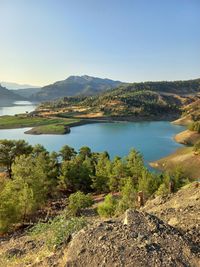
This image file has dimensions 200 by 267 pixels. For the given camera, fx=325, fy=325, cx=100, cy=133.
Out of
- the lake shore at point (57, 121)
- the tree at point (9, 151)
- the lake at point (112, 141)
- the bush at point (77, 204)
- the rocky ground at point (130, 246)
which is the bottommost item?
the lake at point (112, 141)

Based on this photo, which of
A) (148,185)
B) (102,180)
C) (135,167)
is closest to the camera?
(148,185)

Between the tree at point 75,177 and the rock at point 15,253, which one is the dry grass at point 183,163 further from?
the rock at point 15,253

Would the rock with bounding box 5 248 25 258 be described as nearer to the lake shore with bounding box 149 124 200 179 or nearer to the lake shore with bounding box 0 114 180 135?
the lake shore with bounding box 149 124 200 179

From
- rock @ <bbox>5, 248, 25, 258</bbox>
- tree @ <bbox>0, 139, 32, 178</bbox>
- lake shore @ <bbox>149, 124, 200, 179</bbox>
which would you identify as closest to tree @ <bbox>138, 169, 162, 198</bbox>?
rock @ <bbox>5, 248, 25, 258</bbox>

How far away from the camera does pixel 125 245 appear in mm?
9281

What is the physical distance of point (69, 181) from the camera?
4322cm

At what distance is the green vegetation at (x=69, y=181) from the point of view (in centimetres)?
2633

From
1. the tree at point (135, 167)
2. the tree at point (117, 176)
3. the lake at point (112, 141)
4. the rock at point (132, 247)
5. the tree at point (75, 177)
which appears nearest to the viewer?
the rock at point (132, 247)

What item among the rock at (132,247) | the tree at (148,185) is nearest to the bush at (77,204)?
the tree at (148,185)

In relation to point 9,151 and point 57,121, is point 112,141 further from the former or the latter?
point 57,121

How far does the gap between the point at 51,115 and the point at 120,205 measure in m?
137

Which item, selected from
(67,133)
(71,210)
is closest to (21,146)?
(71,210)

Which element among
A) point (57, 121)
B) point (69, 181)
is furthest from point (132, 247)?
point (57, 121)

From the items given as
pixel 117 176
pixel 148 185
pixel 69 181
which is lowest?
pixel 69 181
